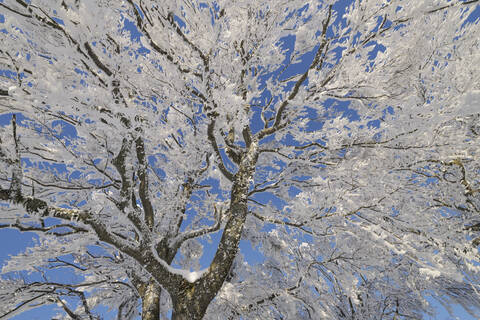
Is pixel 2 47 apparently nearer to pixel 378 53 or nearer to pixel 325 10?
pixel 325 10

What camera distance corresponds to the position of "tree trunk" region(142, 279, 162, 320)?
309 centimetres

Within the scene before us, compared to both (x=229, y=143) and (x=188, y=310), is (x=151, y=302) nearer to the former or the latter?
(x=188, y=310)

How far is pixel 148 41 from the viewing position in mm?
3283

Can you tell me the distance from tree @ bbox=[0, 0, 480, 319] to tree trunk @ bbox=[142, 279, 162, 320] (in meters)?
0.03

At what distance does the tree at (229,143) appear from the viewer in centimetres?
220

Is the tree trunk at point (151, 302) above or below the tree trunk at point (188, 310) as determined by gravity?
above

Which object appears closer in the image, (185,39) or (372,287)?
(185,39)

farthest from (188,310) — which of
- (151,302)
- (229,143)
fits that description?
(229,143)

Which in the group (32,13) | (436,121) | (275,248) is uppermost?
(32,13)

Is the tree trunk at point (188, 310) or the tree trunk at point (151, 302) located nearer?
the tree trunk at point (188, 310)

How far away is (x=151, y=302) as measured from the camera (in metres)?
3.24

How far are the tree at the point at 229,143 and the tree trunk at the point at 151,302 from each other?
0.10ft

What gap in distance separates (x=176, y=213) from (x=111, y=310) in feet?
12.1

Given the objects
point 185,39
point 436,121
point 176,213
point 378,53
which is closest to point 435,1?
point 378,53
